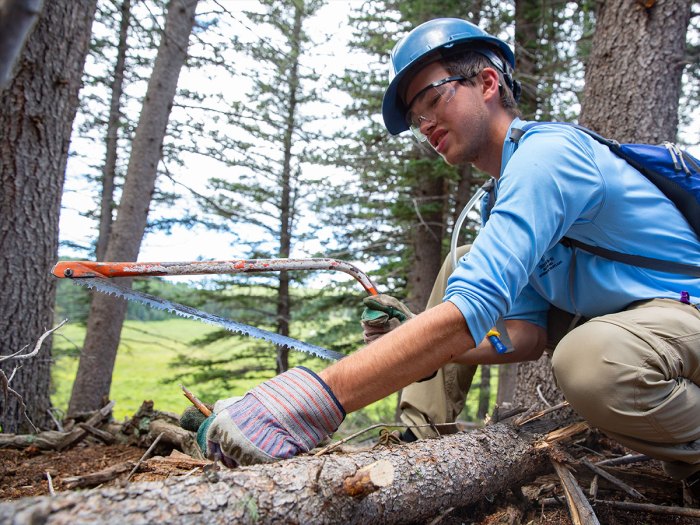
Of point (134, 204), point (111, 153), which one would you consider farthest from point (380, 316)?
point (111, 153)

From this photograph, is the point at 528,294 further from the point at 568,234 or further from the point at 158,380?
the point at 158,380

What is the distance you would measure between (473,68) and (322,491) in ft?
8.01

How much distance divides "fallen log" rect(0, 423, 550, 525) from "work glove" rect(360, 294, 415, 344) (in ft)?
2.44

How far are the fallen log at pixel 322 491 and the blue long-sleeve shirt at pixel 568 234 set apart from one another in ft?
2.20

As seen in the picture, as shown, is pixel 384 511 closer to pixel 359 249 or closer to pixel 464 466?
pixel 464 466

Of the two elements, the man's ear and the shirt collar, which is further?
the man's ear

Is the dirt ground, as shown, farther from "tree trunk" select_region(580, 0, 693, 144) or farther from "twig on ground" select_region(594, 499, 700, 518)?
"tree trunk" select_region(580, 0, 693, 144)

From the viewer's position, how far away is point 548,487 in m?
2.79

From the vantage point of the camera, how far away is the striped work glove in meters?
1.91

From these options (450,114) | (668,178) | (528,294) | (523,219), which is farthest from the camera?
(528,294)

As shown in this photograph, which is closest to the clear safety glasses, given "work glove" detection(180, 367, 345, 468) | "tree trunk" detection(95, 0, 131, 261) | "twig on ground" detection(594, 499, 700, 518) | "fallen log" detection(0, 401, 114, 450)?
"work glove" detection(180, 367, 345, 468)

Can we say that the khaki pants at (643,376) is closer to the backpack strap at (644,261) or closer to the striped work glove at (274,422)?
the backpack strap at (644,261)

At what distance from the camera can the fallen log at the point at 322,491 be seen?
4.63 ft

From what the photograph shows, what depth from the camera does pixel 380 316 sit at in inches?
118
